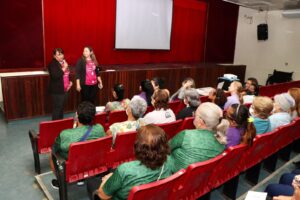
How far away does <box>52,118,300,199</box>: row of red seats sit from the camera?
167 centimetres

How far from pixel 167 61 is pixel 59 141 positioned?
6.00m

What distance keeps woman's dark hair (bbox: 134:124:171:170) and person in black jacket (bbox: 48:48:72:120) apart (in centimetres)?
276

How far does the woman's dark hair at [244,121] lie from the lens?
2.22 metres

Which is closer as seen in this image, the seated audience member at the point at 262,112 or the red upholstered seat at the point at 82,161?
the red upholstered seat at the point at 82,161

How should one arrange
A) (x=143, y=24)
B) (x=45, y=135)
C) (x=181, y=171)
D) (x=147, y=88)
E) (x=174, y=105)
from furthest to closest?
(x=143, y=24), (x=174, y=105), (x=147, y=88), (x=45, y=135), (x=181, y=171)

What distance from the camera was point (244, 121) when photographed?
7.41 feet

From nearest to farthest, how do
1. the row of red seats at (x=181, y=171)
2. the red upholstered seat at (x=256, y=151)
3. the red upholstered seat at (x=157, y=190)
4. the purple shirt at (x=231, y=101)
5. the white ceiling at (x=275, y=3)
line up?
the red upholstered seat at (x=157, y=190) < the row of red seats at (x=181, y=171) < the red upholstered seat at (x=256, y=151) < the purple shirt at (x=231, y=101) < the white ceiling at (x=275, y=3)

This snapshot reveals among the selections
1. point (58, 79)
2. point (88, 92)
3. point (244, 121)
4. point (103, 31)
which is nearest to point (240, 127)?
point (244, 121)

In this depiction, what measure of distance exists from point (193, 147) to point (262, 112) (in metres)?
1.13

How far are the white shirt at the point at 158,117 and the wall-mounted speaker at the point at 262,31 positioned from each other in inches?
289

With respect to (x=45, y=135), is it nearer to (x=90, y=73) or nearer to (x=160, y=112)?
(x=160, y=112)

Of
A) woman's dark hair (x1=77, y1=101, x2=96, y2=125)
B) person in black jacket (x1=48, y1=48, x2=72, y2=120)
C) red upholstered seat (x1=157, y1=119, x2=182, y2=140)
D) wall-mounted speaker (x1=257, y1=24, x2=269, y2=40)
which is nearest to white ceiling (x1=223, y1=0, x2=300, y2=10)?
wall-mounted speaker (x1=257, y1=24, x2=269, y2=40)

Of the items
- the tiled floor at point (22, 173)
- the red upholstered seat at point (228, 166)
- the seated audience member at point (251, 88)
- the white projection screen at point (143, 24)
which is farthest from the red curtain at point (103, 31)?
the red upholstered seat at point (228, 166)

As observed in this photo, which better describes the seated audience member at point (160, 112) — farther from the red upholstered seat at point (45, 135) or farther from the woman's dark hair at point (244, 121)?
the red upholstered seat at point (45, 135)
